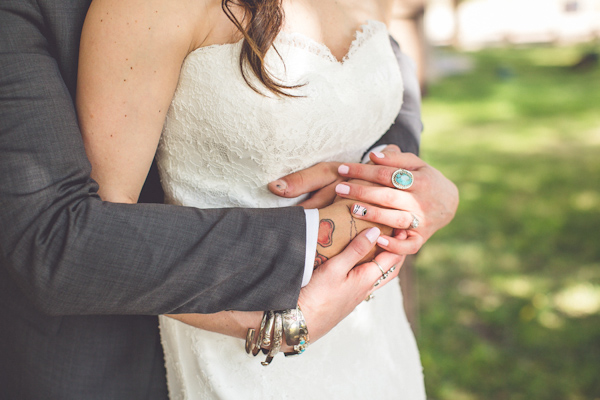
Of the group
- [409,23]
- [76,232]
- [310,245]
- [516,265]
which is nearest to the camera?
[76,232]

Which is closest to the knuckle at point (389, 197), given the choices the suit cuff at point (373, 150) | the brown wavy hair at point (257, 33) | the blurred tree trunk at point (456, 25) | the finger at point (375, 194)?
the finger at point (375, 194)

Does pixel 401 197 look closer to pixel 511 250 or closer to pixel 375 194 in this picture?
pixel 375 194

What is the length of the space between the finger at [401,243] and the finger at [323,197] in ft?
0.66

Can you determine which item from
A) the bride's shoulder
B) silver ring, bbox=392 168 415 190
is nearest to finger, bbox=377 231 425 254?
silver ring, bbox=392 168 415 190

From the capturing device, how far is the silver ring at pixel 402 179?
4.78 feet

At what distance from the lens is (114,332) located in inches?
57.6

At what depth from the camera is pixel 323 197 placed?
150 cm

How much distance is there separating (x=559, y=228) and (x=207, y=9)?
4794 mm

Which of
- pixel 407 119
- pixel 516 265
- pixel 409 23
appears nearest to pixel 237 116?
pixel 407 119

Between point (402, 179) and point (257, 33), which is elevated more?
point (257, 33)

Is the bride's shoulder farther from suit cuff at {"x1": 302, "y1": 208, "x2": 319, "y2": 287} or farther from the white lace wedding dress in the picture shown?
suit cuff at {"x1": 302, "y1": 208, "x2": 319, "y2": 287}

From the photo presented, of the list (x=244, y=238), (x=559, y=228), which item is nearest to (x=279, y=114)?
(x=244, y=238)

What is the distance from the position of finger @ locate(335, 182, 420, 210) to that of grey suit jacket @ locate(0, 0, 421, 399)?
0.22 m

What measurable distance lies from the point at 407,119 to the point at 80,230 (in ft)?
4.28
